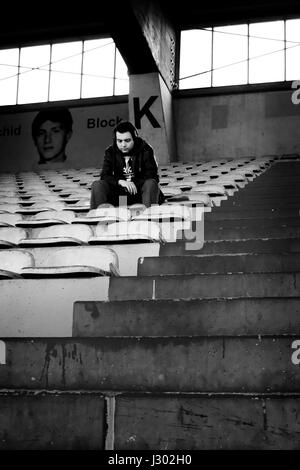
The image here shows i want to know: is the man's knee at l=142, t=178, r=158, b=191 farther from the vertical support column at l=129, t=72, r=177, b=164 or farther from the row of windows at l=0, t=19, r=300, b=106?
the row of windows at l=0, t=19, r=300, b=106

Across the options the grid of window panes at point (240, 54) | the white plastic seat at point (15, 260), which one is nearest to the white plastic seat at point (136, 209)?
the white plastic seat at point (15, 260)

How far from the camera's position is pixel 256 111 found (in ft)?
32.3

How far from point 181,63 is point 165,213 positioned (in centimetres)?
786

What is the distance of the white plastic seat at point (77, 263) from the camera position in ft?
6.34

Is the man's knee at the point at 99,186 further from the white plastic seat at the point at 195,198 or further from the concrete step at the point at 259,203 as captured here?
the concrete step at the point at 259,203

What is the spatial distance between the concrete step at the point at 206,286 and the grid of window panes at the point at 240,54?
8.56m

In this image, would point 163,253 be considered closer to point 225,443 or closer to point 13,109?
point 225,443

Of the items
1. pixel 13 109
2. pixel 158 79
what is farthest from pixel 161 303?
pixel 13 109

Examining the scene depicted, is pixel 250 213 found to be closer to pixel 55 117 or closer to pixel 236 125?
pixel 236 125

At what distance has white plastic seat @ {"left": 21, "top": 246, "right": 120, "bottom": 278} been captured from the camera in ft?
6.34

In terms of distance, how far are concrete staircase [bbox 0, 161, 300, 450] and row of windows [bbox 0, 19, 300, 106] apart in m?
8.64

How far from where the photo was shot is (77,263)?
2.17 metres

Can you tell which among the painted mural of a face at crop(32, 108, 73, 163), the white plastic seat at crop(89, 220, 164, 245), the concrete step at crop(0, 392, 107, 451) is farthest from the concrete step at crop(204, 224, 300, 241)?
the painted mural of a face at crop(32, 108, 73, 163)

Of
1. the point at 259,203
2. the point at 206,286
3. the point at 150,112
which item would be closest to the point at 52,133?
the point at 150,112
